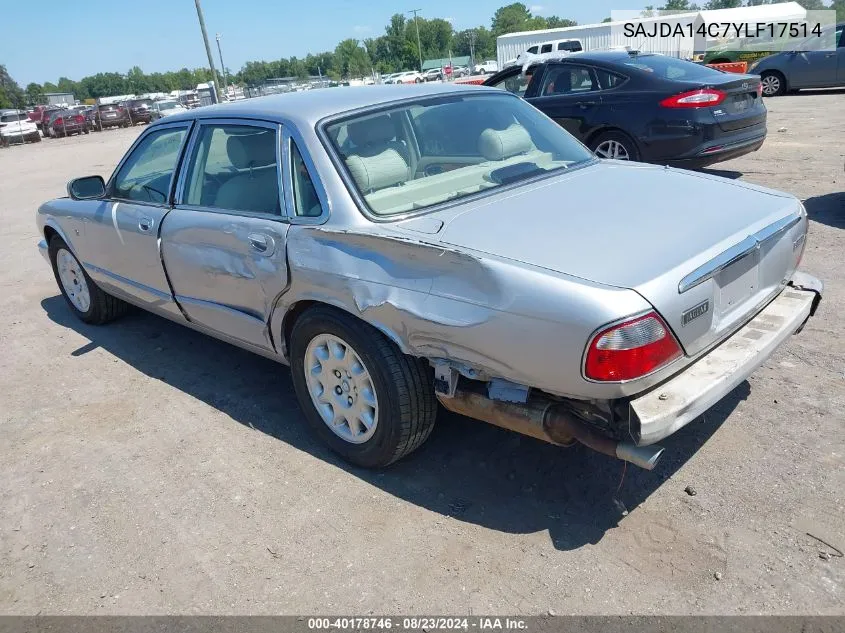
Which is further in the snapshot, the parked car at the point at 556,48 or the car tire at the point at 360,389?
the parked car at the point at 556,48

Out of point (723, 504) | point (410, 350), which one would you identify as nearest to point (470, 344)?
point (410, 350)

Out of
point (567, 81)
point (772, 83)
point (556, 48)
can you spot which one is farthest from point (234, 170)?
point (556, 48)

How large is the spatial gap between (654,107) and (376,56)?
4374 inches

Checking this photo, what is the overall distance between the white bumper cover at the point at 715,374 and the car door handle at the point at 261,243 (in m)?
1.86

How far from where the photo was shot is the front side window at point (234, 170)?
3533 millimetres

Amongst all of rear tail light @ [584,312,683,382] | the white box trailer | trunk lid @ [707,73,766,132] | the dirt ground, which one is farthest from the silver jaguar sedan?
the white box trailer

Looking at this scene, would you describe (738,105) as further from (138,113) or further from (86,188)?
(138,113)

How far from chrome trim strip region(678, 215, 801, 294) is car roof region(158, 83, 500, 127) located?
6.16ft

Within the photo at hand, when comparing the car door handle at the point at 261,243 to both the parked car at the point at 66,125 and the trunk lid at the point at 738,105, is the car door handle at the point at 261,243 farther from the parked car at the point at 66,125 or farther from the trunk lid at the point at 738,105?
the parked car at the point at 66,125

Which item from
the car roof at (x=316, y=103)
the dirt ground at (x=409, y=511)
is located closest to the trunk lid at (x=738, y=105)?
the dirt ground at (x=409, y=511)

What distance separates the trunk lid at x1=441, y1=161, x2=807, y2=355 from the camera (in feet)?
8.14

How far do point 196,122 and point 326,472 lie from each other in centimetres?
219

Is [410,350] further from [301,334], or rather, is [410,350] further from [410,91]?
[410,91]

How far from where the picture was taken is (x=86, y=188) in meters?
4.99
